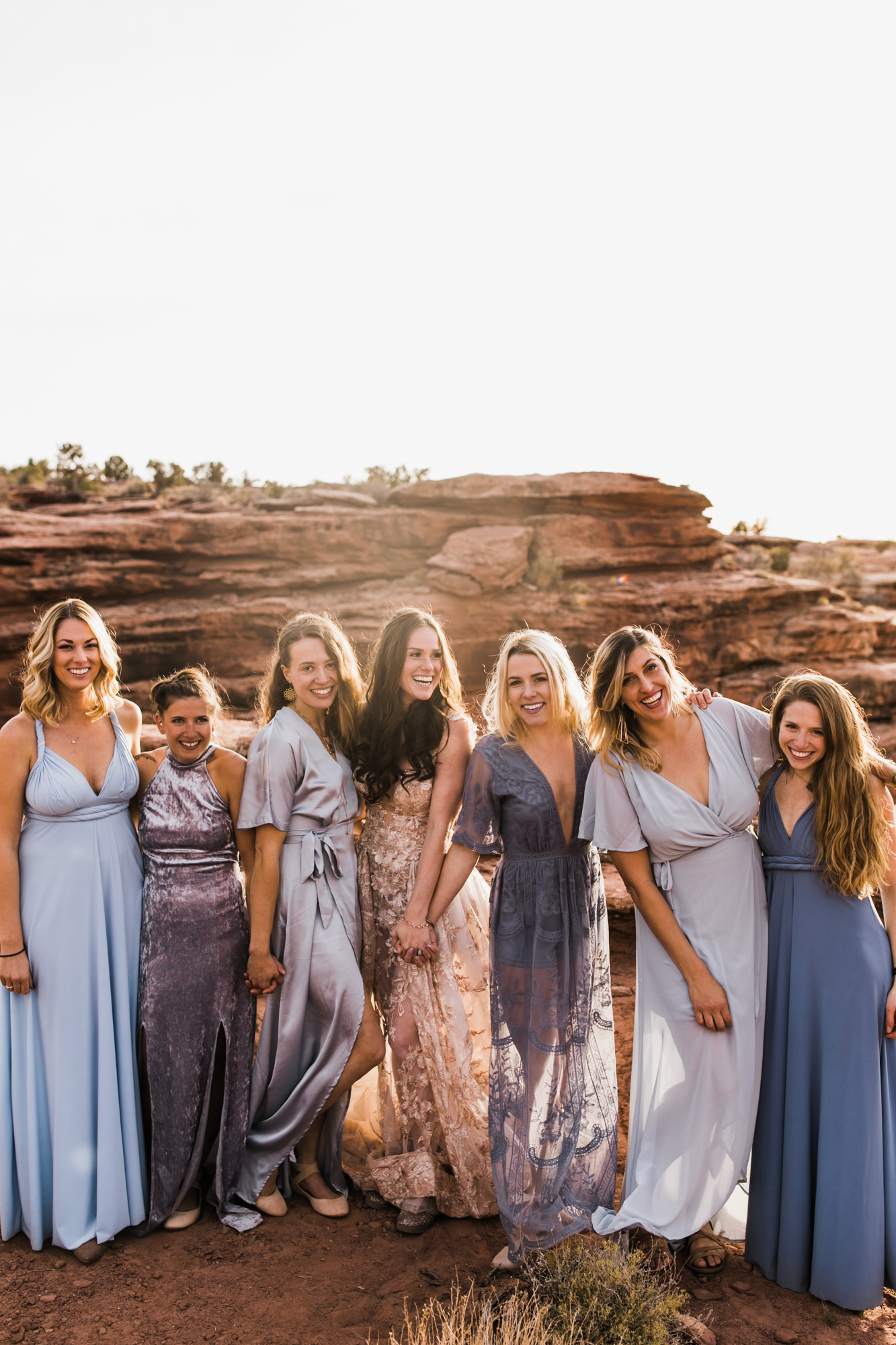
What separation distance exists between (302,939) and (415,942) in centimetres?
47

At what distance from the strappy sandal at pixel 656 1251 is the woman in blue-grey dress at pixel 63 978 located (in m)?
1.98

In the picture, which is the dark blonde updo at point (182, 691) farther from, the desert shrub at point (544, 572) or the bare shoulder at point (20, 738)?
the desert shrub at point (544, 572)

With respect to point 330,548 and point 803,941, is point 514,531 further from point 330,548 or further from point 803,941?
Answer: point 803,941

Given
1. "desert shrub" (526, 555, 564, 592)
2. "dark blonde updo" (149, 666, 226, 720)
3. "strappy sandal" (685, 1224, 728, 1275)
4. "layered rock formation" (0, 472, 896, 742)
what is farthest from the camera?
"desert shrub" (526, 555, 564, 592)

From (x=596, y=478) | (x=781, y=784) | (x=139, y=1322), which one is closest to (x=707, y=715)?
(x=781, y=784)

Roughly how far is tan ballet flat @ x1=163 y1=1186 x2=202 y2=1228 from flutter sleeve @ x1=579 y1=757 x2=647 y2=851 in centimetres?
227

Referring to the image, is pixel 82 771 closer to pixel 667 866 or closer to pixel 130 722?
pixel 130 722

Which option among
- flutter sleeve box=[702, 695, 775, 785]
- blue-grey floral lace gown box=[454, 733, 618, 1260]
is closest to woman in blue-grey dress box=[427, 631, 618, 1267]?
blue-grey floral lace gown box=[454, 733, 618, 1260]

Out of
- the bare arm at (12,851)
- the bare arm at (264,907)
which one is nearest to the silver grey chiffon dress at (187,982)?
the bare arm at (264,907)

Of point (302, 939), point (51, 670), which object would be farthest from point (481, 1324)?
point (51, 670)

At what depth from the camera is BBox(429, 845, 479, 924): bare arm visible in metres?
3.43

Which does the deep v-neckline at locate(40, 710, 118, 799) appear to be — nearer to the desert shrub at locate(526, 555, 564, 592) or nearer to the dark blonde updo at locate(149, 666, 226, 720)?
the dark blonde updo at locate(149, 666, 226, 720)

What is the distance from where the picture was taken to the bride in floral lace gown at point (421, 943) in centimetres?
354

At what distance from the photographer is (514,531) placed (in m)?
18.3
